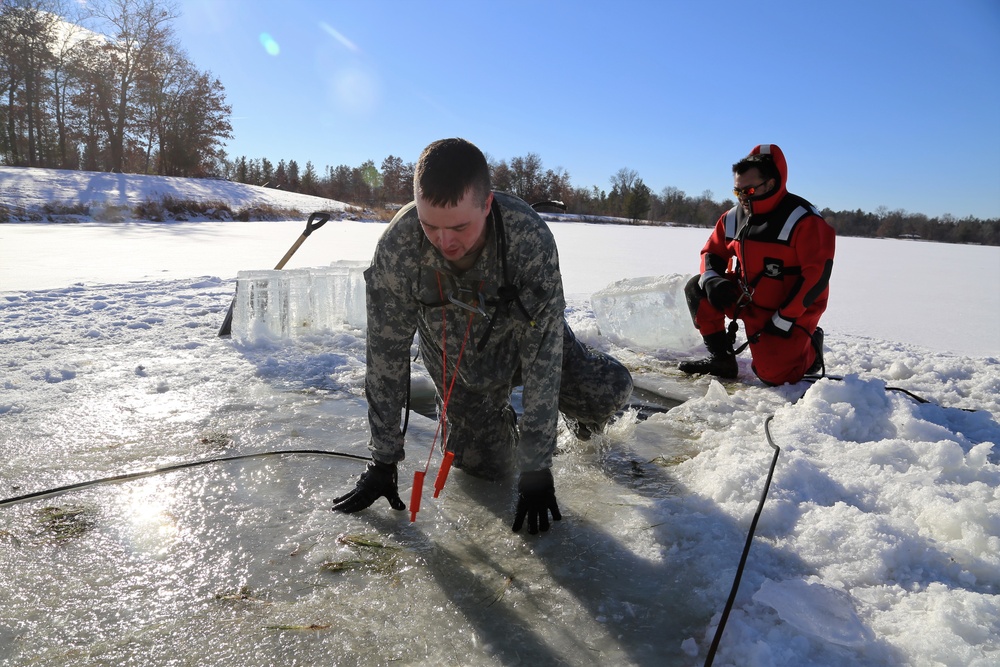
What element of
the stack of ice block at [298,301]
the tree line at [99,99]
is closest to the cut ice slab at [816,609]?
the stack of ice block at [298,301]

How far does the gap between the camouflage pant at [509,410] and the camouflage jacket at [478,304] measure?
0.38 m

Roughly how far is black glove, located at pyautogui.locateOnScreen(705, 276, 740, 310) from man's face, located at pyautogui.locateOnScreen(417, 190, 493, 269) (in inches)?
95.1

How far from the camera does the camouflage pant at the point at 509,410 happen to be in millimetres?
2471

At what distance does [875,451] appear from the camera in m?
2.43

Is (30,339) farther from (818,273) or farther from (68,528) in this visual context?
(818,273)

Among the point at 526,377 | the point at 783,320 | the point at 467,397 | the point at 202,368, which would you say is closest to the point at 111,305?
the point at 202,368

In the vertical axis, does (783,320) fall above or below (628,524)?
above

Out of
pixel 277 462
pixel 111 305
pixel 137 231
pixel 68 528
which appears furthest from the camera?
pixel 137 231

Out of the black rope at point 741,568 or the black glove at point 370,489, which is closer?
the black rope at point 741,568

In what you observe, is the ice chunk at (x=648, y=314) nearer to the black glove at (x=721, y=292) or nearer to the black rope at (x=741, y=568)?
the black glove at (x=721, y=292)

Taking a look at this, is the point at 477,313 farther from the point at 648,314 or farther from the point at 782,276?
the point at 648,314

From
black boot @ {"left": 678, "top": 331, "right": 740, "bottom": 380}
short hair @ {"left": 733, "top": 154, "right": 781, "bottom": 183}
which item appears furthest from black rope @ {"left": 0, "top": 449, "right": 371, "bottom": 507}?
short hair @ {"left": 733, "top": 154, "right": 781, "bottom": 183}

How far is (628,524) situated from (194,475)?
1650mm

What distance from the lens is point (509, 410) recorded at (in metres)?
2.65
